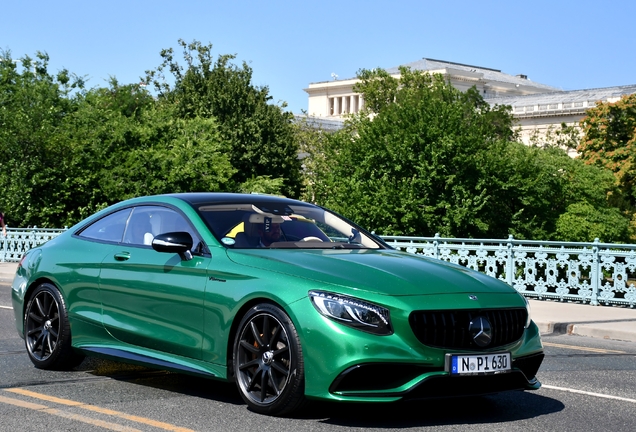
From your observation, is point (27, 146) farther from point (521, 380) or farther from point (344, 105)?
point (344, 105)

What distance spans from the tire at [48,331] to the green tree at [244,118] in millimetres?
56779

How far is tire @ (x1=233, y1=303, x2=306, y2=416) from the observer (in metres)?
5.97

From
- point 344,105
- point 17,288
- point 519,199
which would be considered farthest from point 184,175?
point 344,105

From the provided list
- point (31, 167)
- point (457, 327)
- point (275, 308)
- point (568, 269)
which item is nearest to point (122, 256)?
point (275, 308)

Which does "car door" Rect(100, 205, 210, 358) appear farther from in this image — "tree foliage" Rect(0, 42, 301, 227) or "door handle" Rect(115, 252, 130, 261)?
"tree foliage" Rect(0, 42, 301, 227)

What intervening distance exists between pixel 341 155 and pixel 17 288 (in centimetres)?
3947

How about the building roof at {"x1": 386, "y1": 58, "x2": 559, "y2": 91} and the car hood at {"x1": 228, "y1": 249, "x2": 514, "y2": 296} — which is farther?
the building roof at {"x1": 386, "y1": 58, "x2": 559, "y2": 91}

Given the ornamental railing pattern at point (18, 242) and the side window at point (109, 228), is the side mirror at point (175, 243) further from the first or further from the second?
the ornamental railing pattern at point (18, 242)

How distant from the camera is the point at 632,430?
6113 millimetres

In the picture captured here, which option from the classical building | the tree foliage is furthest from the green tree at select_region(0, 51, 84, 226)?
the classical building

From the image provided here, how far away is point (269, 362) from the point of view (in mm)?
6164

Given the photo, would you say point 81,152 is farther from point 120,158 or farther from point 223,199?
point 223,199

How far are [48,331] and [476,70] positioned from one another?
505 feet

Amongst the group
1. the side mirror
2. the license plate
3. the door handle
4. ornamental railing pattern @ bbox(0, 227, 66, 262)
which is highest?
the side mirror
